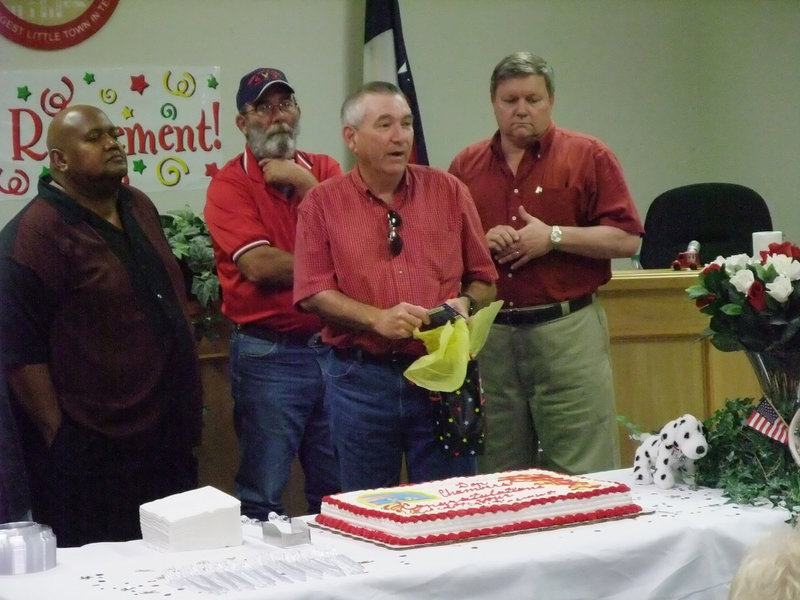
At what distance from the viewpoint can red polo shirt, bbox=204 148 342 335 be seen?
349 cm

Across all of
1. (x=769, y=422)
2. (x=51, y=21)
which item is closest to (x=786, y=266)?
(x=769, y=422)

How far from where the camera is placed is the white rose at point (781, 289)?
2.29 m

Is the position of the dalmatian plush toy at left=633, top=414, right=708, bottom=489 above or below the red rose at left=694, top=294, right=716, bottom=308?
below

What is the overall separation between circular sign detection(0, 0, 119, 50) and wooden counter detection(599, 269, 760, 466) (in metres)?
2.43

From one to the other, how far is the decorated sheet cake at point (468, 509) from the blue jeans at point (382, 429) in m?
0.70

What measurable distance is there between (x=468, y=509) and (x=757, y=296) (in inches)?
28.7

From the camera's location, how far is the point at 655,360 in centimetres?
389

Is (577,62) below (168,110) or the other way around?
the other way around

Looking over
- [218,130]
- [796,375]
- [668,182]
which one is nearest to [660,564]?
[796,375]

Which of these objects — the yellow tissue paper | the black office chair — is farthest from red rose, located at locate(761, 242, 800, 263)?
the black office chair

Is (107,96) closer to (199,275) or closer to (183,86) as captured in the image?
(183,86)

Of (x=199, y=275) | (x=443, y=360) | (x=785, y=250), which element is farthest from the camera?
(x=199, y=275)

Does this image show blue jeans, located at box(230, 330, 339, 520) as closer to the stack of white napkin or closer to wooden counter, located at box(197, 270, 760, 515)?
wooden counter, located at box(197, 270, 760, 515)

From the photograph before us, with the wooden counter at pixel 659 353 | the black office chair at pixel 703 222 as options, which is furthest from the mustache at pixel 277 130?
the black office chair at pixel 703 222
